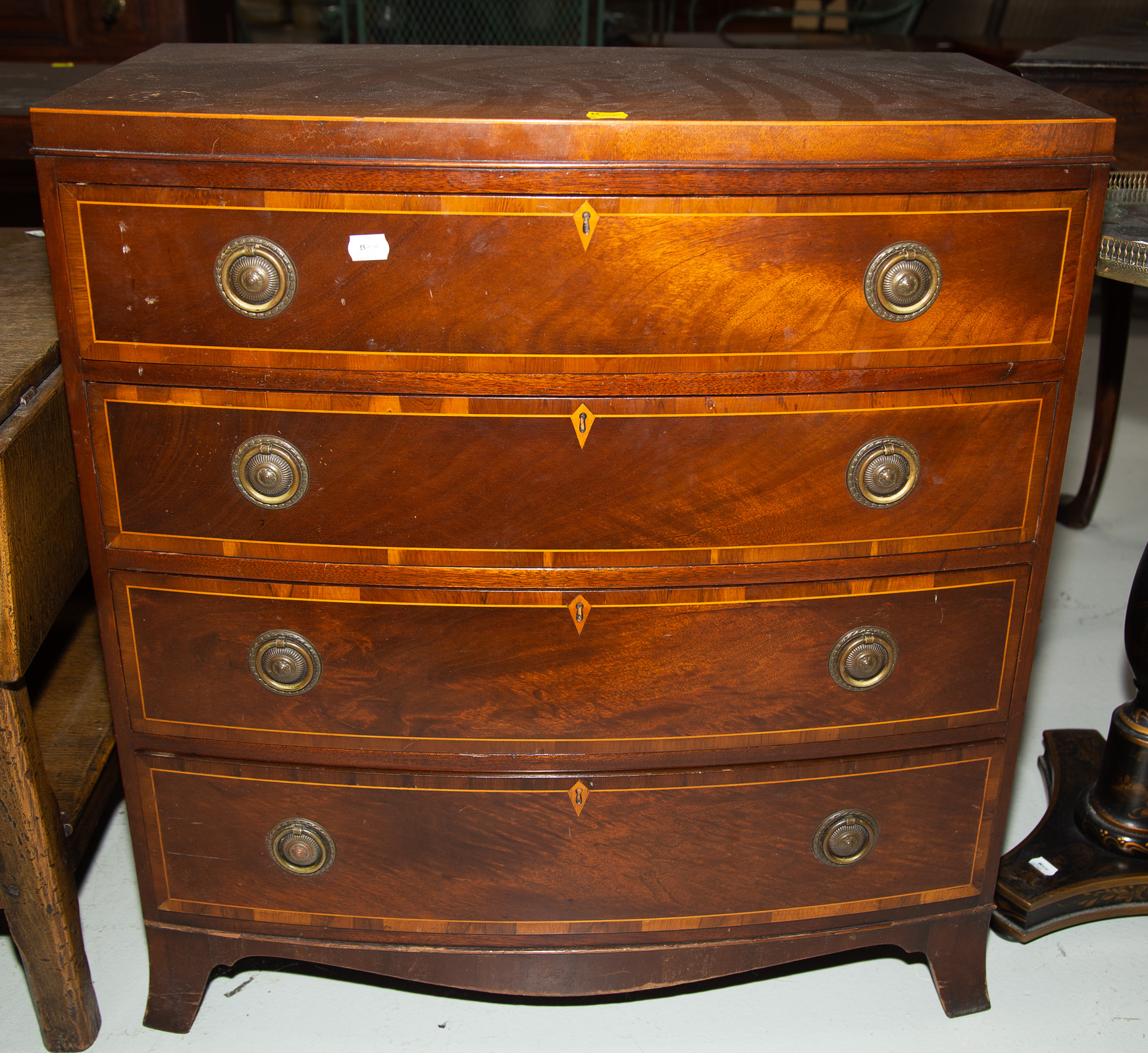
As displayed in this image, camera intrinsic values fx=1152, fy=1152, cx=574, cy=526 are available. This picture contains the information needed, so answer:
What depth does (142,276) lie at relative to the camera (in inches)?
47.1

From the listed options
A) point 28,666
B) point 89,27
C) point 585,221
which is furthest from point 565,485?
point 89,27

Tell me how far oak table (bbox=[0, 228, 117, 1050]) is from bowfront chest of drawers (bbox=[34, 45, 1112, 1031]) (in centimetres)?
10

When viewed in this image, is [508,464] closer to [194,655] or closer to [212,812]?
[194,655]

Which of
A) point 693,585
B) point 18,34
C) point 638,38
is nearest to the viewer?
point 693,585

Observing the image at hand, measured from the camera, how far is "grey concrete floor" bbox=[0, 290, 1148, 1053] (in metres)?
1.62

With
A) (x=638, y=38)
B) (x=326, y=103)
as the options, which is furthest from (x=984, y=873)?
(x=638, y=38)

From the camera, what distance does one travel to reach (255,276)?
1187mm

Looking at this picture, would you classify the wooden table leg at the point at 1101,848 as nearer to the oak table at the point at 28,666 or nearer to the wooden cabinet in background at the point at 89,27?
the oak table at the point at 28,666

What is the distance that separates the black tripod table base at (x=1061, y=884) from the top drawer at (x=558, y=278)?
0.95 metres

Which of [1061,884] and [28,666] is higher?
[28,666]

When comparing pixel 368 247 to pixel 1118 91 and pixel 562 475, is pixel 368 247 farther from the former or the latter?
pixel 1118 91

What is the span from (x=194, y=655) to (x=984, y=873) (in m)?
1.08

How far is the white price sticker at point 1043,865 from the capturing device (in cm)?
180

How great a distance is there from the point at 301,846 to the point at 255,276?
73 cm
